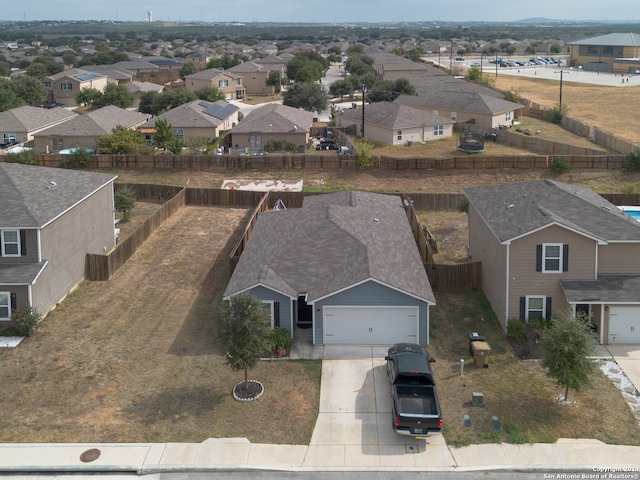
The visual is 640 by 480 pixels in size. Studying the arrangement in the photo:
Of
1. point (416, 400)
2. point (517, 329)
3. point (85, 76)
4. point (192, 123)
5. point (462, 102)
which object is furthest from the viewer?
point (85, 76)

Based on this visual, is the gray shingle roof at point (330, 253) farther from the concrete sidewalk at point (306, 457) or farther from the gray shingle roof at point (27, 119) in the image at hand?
the gray shingle roof at point (27, 119)

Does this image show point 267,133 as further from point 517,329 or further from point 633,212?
point 517,329

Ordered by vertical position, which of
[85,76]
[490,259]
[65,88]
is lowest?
[490,259]

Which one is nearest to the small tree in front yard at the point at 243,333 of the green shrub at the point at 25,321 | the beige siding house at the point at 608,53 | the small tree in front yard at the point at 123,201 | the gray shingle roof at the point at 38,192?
the green shrub at the point at 25,321

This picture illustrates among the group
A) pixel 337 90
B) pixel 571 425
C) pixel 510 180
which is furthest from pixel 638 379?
pixel 337 90

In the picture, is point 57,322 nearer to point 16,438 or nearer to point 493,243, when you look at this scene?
point 16,438

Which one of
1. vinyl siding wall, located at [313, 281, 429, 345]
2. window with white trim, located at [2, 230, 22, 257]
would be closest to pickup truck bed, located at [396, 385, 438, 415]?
vinyl siding wall, located at [313, 281, 429, 345]

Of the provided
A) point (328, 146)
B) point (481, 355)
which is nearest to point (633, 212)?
point (481, 355)

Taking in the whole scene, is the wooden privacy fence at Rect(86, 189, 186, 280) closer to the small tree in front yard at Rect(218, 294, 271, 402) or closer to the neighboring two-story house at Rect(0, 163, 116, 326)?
the neighboring two-story house at Rect(0, 163, 116, 326)
